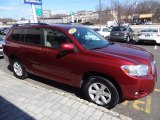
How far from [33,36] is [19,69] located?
1.38 metres

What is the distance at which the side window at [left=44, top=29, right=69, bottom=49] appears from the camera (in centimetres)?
467

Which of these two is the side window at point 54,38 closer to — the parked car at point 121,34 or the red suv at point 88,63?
the red suv at point 88,63

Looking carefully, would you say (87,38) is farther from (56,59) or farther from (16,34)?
(16,34)

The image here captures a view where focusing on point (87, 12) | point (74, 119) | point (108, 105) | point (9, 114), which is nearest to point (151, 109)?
point (108, 105)

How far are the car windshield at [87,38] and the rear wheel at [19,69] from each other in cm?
220

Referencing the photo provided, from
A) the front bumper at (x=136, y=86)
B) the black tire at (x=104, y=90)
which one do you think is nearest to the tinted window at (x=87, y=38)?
the black tire at (x=104, y=90)

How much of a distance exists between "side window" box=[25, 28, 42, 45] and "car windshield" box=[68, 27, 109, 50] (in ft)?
3.10

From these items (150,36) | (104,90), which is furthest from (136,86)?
(150,36)

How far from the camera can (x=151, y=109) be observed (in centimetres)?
413

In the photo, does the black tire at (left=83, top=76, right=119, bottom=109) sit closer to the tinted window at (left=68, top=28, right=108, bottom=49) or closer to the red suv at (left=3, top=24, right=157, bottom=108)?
the red suv at (left=3, top=24, right=157, bottom=108)

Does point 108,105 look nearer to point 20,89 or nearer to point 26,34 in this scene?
point 20,89

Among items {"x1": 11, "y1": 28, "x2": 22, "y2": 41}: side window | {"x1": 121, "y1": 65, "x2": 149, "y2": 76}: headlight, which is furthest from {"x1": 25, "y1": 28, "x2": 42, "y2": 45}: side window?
{"x1": 121, "y1": 65, "x2": 149, "y2": 76}: headlight

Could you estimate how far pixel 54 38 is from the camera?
484 centimetres

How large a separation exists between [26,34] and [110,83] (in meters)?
3.08
